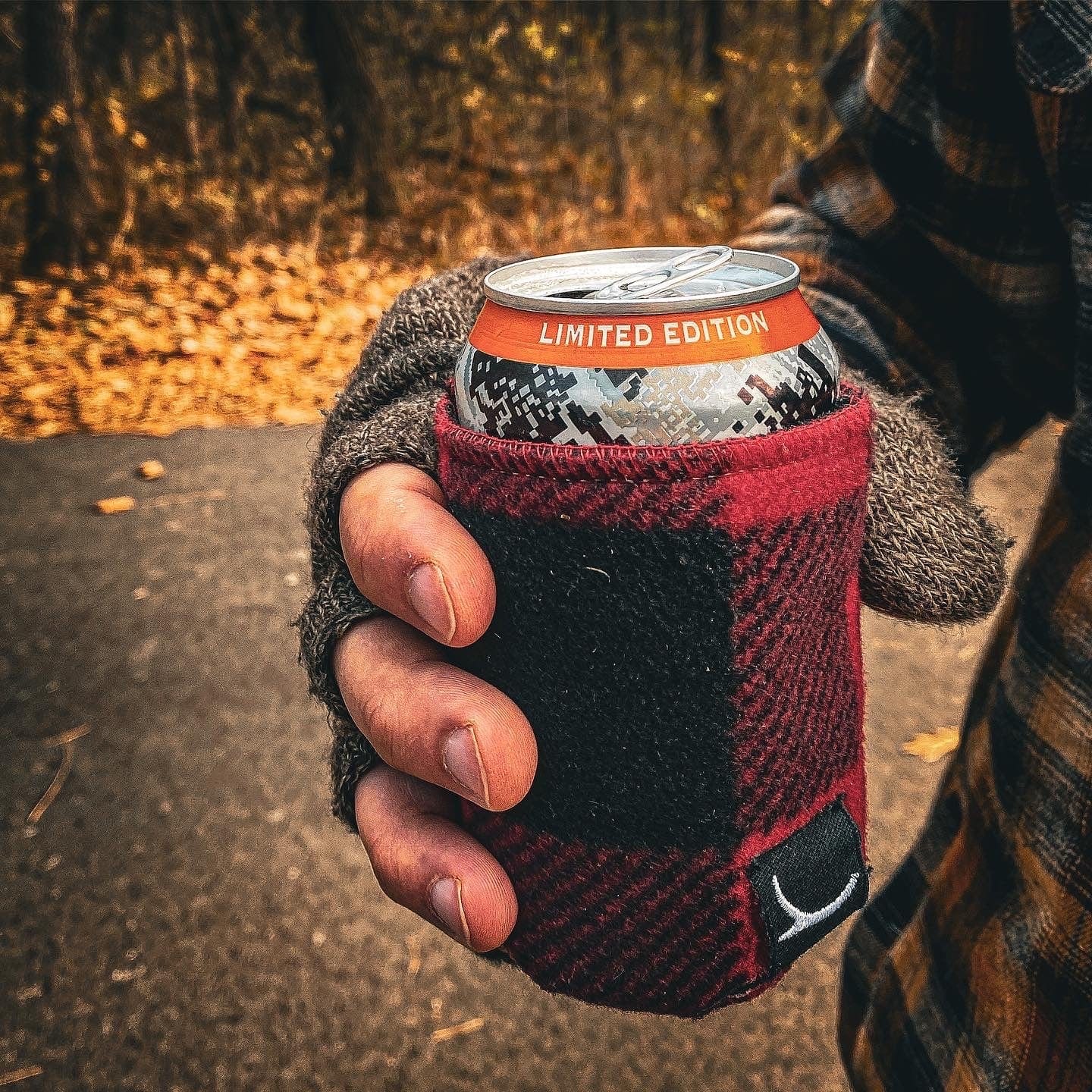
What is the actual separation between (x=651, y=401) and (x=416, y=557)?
197mm

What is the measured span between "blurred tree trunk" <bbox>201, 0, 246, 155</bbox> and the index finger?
588 centimetres

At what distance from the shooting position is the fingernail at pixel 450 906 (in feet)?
2.41

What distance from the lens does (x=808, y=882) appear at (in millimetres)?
703

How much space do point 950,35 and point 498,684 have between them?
0.82 m

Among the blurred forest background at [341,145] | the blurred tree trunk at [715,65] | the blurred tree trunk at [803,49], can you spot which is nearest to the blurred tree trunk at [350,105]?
the blurred forest background at [341,145]

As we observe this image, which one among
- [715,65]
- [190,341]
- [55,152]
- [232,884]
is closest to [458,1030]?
[232,884]

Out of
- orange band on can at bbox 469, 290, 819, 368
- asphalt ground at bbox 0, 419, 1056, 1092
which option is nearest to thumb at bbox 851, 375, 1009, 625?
orange band on can at bbox 469, 290, 819, 368

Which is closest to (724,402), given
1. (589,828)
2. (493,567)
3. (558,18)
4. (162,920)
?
(493,567)

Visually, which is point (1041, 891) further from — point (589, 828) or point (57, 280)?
point (57, 280)

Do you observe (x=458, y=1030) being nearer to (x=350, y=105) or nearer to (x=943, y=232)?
(x=943, y=232)

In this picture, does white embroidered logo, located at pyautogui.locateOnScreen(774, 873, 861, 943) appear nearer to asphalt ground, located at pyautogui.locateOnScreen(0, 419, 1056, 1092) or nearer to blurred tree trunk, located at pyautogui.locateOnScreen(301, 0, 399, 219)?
asphalt ground, located at pyautogui.locateOnScreen(0, 419, 1056, 1092)

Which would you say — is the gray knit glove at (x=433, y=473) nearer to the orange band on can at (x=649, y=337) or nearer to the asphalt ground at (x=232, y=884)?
the orange band on can at (x=649, y=337)

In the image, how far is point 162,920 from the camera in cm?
195

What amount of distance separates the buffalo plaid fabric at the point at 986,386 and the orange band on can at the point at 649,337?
1.07ft
